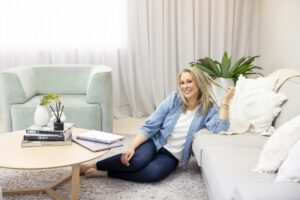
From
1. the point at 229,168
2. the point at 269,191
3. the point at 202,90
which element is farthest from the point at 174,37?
the point at 269,191

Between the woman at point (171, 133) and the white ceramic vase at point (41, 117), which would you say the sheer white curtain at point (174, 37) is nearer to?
the woman at point (171, 133)

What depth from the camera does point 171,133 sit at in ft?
8.33

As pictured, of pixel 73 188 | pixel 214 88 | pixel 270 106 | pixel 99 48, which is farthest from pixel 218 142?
pixel 99 48

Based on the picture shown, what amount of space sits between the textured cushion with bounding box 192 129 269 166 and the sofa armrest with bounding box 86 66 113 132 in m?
1.10

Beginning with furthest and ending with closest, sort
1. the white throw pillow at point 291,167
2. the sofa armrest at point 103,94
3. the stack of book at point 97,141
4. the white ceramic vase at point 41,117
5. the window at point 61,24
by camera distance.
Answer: the window at point 61,24
the sofa armrest at point 103,94
the white ceramic vase at point 41,117
the stack of book at point 97,141
the white throw pillow at point 291,167

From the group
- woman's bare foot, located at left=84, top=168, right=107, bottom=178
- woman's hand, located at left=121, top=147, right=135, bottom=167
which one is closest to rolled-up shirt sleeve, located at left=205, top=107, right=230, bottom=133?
woman's hand, located at left=121, top=147, right=135, bottom=167

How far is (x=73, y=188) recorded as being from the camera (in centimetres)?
217

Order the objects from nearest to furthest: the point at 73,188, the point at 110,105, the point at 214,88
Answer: the point at 73,188, the point at 214,88, the point at 110,105

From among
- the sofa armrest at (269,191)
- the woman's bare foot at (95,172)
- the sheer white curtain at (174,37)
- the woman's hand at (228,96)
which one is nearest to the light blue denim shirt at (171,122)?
the woman's hand at (228,96)

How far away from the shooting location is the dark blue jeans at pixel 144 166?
245 cm

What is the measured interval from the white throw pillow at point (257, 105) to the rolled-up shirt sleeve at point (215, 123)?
5.5 inches

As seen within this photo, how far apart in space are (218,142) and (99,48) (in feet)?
7.54

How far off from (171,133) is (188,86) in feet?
1.12

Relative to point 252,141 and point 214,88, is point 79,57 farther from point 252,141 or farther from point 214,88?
point 252,141
